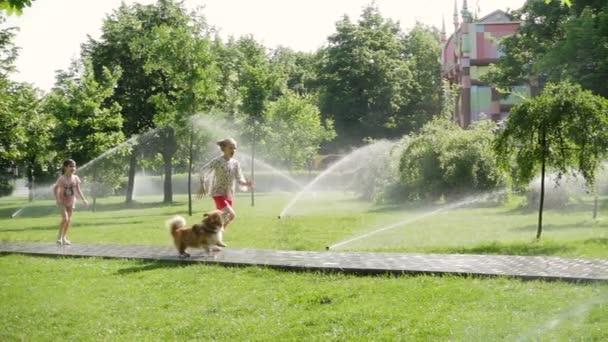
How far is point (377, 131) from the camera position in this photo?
74.6m

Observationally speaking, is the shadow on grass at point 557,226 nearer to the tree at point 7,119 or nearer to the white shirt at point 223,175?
the white shirt at point 223,175

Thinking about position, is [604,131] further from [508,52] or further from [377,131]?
[377,131]

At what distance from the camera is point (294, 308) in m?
9.07

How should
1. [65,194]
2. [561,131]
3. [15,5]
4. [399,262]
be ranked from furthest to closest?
[65,194] < [561,131] < [399,262] < [15,5]

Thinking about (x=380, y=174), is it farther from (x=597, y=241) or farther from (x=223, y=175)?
(x=223, y=175)

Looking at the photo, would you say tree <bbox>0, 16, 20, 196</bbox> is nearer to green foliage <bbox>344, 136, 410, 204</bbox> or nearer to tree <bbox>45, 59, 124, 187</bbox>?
tree <bbox>45, 59, 124, 187</bbox>

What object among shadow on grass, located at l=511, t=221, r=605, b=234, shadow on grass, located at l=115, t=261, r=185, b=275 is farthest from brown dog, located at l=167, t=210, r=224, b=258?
shadow on grass, located at l=511, t=221, r=605, b=234

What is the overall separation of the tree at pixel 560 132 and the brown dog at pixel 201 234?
21.2ft

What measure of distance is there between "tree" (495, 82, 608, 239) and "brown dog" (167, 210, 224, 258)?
6.46 m

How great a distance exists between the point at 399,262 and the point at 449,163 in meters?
18.6

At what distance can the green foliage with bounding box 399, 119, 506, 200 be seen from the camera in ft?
97.3

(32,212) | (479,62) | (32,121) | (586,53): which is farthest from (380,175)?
(479,62)

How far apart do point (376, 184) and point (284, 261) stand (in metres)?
23.2

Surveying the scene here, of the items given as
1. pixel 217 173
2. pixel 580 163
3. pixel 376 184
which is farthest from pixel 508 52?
pixel 217 173
